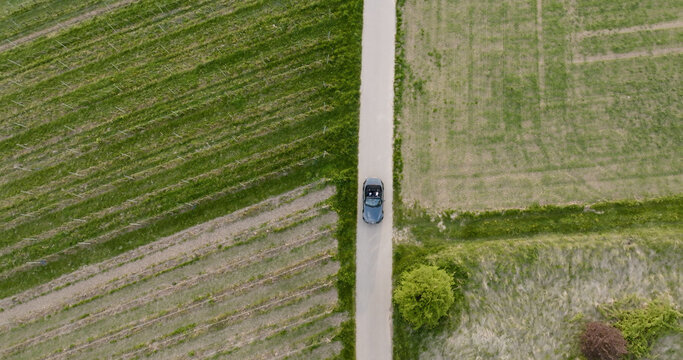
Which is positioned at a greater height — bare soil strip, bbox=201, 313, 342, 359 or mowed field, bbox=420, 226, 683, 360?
mowed field, bbox=420, 226, 683, 360

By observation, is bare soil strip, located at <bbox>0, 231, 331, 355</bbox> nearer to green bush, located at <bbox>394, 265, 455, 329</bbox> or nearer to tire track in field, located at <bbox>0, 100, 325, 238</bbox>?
green bush, located at <bbox>394, 265, 455, 329</bbox>

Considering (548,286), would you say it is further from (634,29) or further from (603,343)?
(634,29)

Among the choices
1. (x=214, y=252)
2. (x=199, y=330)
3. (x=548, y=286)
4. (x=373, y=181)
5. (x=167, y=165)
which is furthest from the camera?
(x=167, y=165)

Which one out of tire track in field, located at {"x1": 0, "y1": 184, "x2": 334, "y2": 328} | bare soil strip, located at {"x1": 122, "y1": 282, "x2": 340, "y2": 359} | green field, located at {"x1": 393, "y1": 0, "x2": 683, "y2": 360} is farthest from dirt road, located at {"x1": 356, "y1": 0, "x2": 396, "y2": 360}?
bare soil strip, located at {"x1": 122, "y1": 282, "x2": 340, "y2": 359}

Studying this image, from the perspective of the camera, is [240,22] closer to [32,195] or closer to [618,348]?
[32,195]

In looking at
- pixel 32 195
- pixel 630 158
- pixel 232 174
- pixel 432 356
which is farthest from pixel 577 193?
pixel 32 195

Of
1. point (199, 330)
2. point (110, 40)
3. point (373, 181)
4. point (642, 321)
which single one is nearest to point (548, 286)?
point (642, 321)
